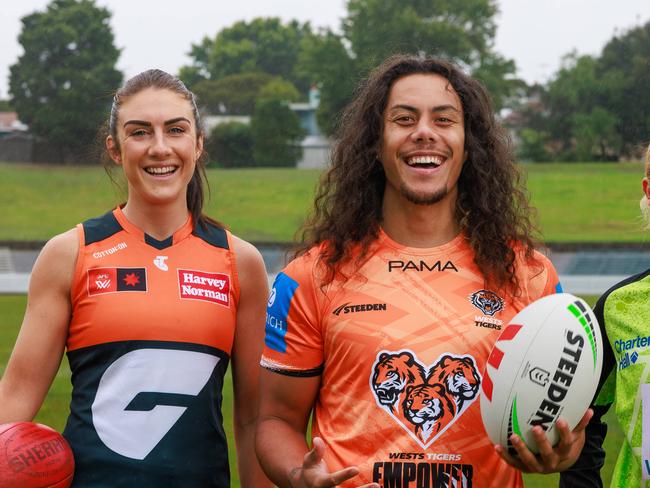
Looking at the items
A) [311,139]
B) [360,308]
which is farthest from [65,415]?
[311,139]

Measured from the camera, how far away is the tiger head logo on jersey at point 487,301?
2811 mm

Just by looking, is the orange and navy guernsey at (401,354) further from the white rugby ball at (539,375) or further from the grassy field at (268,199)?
the grassy field at (268,199)

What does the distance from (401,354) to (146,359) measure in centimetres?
80

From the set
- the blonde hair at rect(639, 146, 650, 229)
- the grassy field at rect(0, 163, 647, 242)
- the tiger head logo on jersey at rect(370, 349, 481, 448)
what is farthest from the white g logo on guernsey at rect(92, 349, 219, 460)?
the grassy field at rect(0, 163, 647, 242)

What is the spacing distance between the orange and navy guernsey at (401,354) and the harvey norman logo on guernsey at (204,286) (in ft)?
1.01

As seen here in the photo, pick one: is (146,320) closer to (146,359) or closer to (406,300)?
(146,359)

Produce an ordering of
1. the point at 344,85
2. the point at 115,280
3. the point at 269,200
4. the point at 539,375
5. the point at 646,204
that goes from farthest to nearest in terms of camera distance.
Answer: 1. the point at 344,85
2. the point at 269,200
3. the point at 115,280
4. the point at 646,204
5. the point at 539,375

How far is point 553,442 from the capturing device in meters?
2.56

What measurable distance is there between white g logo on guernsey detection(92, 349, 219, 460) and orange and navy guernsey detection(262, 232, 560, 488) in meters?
0.32

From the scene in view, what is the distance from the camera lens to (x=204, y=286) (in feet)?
10.4

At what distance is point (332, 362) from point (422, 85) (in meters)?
0.88

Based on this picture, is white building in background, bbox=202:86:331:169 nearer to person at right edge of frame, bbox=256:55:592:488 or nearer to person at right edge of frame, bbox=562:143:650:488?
person at right edge of frame, bbox=256:55:592:488

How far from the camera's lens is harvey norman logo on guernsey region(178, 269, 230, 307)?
10.3ft

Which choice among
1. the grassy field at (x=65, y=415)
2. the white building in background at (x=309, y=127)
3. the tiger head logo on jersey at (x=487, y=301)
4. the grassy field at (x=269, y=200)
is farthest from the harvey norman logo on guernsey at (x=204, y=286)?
the white building in background at (x=309, y=127)
